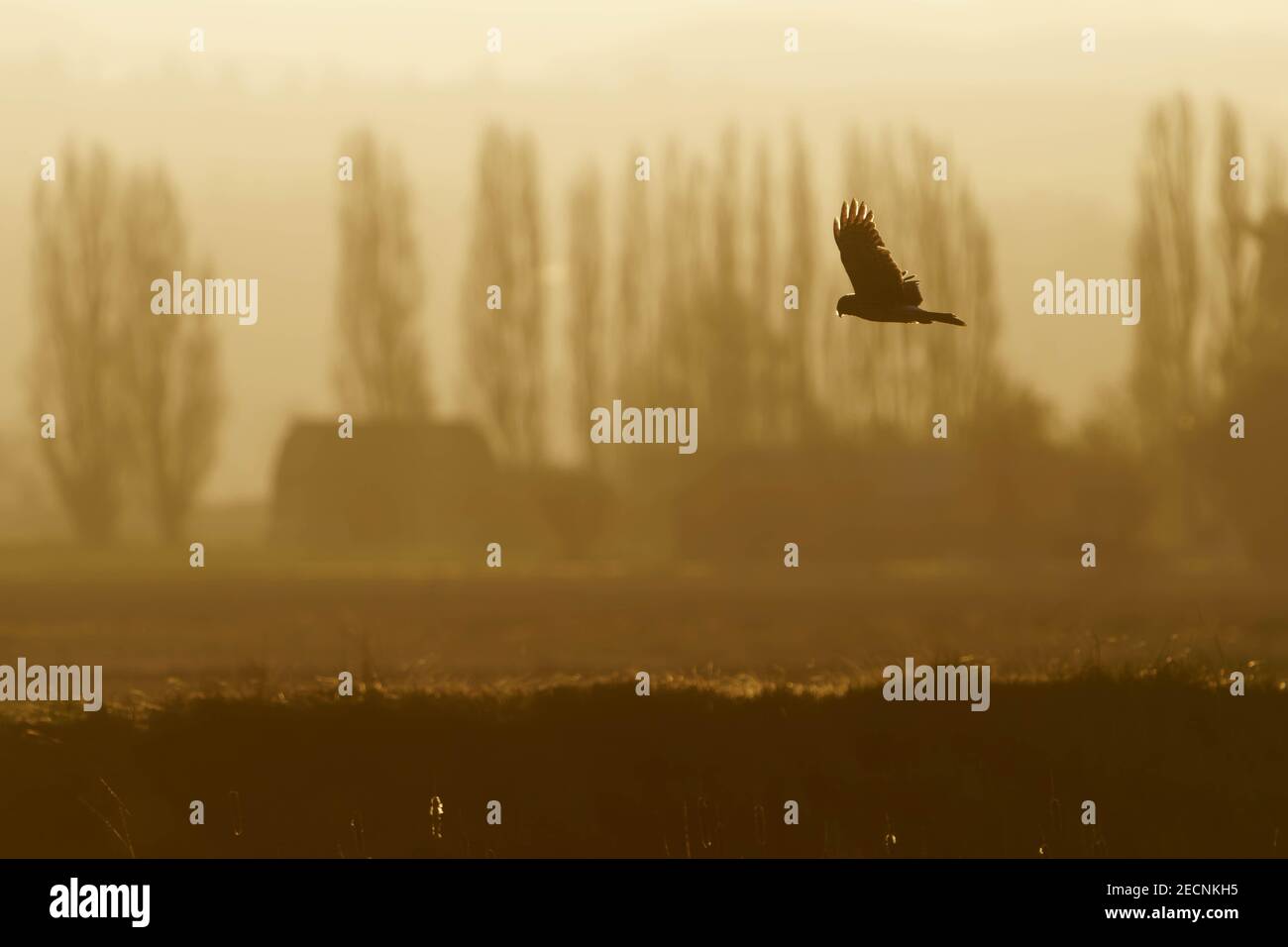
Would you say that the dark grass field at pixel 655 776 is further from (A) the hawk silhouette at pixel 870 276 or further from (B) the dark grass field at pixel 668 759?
(A) the hawk silhouette at pixel 870 276

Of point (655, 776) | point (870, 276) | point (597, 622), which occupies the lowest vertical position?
point (655, 776)

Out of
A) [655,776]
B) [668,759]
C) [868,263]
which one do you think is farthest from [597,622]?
[868,263]

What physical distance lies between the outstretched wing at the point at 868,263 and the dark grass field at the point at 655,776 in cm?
365

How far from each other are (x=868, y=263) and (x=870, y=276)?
0.35ft

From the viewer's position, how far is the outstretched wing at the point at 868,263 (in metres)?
12.5

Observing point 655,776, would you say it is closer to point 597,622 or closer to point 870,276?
point 870,276

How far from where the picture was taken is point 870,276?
12.6m

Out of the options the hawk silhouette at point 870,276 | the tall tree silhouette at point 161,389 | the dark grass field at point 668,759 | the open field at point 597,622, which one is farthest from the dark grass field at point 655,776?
the tall tree silhouette at point 161,389

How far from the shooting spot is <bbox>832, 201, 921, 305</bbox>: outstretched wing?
12539 millimetres

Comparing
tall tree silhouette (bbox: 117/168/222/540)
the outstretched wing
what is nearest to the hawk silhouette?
the outstretched wing
